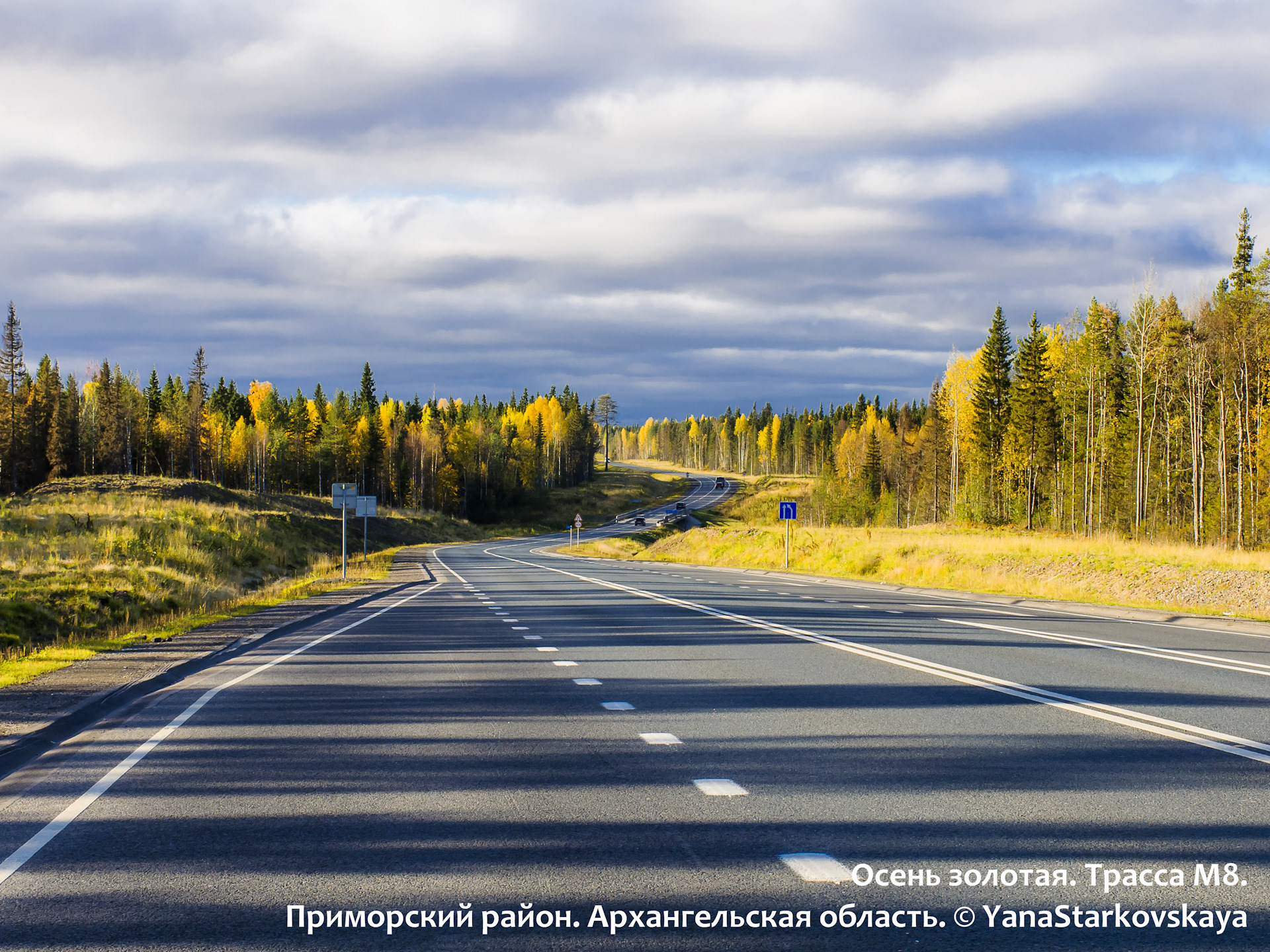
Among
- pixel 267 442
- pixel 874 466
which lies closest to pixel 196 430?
pixel 267 442

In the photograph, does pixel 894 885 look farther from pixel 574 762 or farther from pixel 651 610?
pixel 651 610

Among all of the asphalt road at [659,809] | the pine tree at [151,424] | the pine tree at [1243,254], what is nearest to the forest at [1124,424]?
the pine tree at [1243,254]

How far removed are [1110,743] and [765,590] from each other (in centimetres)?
2329

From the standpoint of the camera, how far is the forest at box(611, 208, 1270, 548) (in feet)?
200

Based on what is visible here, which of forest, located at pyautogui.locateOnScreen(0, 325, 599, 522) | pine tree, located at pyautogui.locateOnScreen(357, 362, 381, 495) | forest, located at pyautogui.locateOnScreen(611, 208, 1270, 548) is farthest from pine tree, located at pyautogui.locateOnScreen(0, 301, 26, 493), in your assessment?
forest, located at pyautogui.locateOnScreen(611, 208, 1270, 548)

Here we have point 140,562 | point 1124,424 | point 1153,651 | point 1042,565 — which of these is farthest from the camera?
point 1124,424

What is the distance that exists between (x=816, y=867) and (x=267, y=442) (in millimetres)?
137723

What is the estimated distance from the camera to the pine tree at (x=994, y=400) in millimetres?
84125

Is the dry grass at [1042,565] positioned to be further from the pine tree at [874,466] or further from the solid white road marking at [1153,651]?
the pine tree at [874,466]

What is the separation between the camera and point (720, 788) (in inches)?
257

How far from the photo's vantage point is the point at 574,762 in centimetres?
731

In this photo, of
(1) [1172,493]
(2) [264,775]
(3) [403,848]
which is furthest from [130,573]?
(1) [1172,493]

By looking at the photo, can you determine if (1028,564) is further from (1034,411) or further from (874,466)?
(874,466)

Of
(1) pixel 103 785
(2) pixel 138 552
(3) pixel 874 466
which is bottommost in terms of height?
(2) pixel 138 552
